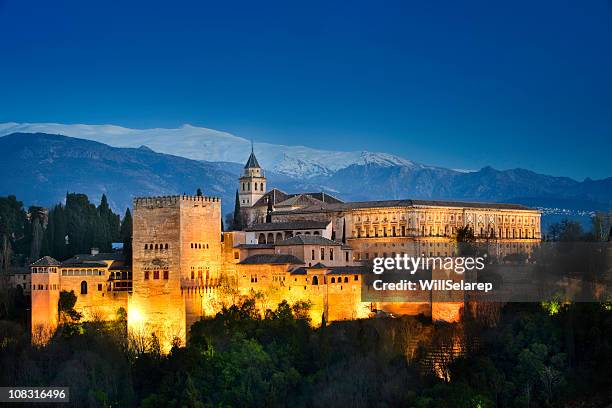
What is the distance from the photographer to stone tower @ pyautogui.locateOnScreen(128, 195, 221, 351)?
130 ft

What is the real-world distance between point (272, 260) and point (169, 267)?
4.29 m

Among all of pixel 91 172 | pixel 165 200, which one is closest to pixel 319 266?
pixel 165 200

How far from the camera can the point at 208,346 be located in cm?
3750

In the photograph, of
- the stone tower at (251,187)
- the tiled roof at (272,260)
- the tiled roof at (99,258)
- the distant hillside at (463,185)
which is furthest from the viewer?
the distant hillside at (463,185)

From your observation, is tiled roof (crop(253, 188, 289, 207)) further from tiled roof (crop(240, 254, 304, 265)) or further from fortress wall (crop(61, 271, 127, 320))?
fortress wall (crop(61, 271, 127, 320))

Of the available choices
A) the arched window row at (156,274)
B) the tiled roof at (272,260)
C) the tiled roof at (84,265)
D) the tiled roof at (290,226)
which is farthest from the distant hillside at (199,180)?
the arched window row at (156,274)

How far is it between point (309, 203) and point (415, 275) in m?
16.3

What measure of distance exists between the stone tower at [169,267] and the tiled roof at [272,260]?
1.84 m

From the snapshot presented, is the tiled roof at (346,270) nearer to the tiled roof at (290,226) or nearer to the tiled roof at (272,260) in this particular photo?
the tiled roof at (272,260)

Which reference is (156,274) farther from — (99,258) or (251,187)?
(251,187)

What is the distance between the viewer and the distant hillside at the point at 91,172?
151125mm

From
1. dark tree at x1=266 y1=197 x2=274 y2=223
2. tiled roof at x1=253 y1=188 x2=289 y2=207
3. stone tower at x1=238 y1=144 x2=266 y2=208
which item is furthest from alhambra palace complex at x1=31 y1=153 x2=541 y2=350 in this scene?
stone tower at x1=238 y1=144 x2=266 y2=208

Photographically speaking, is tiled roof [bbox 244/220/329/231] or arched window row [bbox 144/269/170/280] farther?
tiled roof [bbox 244/220/329/231]

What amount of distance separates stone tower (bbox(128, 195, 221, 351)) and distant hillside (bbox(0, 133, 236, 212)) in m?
103
